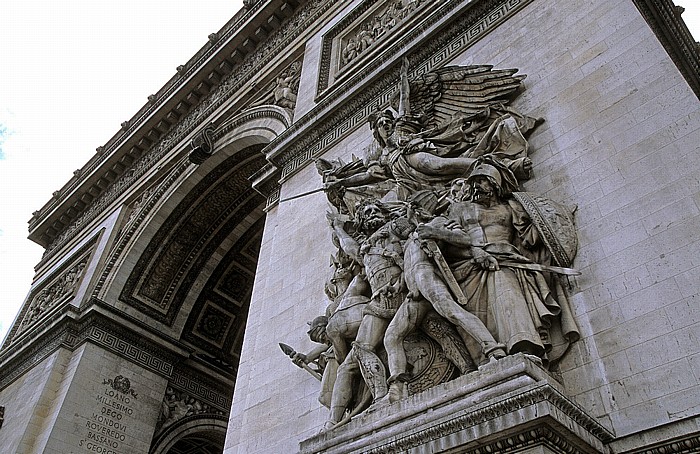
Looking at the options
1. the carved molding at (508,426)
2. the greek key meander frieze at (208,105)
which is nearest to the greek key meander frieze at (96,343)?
the greek key meander frieze at (208,105)

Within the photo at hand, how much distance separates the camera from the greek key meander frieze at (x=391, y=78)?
265 inches

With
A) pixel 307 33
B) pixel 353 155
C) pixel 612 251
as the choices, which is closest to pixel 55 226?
pixel 307 33

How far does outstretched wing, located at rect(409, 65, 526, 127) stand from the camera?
18.4ft

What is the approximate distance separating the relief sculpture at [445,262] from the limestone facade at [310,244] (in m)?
0.20

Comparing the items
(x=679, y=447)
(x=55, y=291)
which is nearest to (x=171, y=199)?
(x=55, y=291)

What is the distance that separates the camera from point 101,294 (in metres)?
11.9

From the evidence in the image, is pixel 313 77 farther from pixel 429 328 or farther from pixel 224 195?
pixel 429 328

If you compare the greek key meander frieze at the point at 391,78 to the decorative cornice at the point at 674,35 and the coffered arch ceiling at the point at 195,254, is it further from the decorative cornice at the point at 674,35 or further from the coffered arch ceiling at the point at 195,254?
the coffered arch ceiling at the point at 195,254

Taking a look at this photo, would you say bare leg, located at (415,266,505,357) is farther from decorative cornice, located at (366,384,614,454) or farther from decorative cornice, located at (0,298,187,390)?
decorative cornice, located at (0,298,187,390)

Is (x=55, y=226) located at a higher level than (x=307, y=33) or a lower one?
higher

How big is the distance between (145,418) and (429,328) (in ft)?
27.4

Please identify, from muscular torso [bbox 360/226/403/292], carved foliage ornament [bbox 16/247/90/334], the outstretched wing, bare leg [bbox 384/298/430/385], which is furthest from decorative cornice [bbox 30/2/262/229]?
bare leg [bbox 384/298/430/385]

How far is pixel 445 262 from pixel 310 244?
269cm

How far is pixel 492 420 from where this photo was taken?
2996mm
